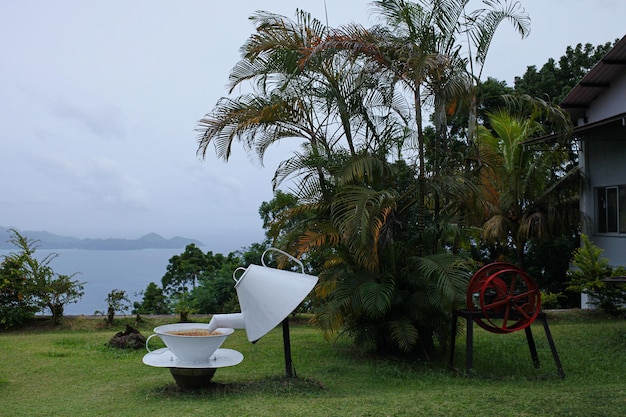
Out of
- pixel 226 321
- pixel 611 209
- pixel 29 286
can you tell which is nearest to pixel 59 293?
pixel 29 286

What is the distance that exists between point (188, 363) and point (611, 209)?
501 inches

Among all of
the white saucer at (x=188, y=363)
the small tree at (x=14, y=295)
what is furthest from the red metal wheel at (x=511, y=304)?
the small tree at (x=14, y=295)

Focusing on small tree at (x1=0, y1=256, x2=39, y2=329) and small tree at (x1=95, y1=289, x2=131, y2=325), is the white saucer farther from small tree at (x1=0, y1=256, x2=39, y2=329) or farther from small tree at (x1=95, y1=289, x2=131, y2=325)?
small tree at (x1=0, y1=256, x2=39, y2=329)

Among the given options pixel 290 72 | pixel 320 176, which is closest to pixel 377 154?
pixel 320 176

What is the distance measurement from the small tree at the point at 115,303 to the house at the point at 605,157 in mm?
10980

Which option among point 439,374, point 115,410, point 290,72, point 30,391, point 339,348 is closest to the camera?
point 115,410

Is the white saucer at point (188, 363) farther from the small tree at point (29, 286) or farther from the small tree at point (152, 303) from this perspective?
the small tree at point (152, 303)

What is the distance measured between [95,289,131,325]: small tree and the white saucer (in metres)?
6.96

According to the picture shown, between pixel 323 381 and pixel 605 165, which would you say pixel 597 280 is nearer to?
pixel 605 165

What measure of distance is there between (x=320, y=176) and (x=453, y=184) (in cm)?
206

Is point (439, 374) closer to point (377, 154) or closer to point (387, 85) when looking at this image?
point (377, 154)

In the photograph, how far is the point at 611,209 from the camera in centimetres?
1650

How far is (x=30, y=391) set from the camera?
27.1 feet

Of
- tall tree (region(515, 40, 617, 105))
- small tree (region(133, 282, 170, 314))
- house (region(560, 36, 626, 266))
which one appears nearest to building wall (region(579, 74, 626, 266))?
house (region(560, 36, 626, 266))
